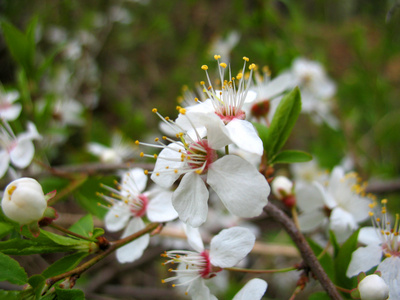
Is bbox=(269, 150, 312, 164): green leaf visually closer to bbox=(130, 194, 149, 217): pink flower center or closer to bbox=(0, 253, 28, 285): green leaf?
bbox=(130, 194, 149, 217): pink flower center

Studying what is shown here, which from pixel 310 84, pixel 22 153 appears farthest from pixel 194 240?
pixel 310 84

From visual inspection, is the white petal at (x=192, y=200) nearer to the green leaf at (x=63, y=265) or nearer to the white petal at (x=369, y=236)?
the green leaf at (x=63, y=265)

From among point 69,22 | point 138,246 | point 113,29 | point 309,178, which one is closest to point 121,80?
point 113,29

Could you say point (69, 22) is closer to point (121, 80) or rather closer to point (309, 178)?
point (121, 80)

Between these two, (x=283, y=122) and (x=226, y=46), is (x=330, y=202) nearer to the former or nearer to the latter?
(x=283, y=122)

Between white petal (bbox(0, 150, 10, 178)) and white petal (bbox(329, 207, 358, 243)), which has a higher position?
white petal (bbox(0, 150, 10, 178))

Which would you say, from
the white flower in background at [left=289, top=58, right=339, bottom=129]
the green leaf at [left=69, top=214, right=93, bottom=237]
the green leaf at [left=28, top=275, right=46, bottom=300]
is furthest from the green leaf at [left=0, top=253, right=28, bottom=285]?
the white flower in background at [left=289, top=58, right=339, bottom=129]
